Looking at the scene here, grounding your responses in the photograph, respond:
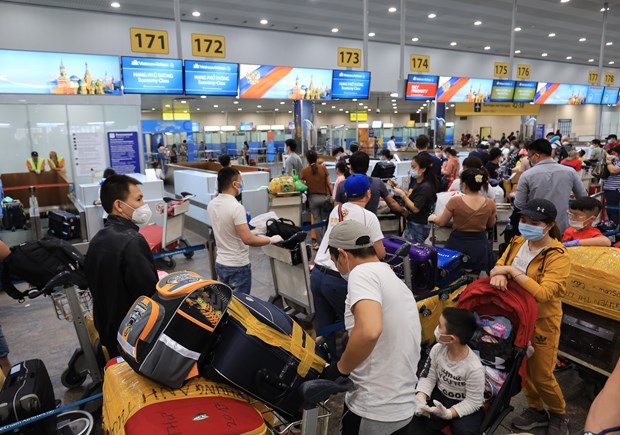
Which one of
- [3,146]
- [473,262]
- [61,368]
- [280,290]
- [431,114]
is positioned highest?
[431,114]

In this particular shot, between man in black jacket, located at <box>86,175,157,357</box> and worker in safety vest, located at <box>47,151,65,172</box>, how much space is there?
8.14 m

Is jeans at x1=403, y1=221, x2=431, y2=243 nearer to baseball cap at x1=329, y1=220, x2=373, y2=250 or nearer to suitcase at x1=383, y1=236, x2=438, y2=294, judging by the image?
suitcase at x1=383, y1=236, x2=438, y2=294

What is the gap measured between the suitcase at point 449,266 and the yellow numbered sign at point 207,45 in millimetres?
8157

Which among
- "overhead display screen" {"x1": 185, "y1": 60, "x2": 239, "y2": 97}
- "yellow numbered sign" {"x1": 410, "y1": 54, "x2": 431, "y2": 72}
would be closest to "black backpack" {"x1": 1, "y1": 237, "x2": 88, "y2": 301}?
"overhead display screen" {"x1": 185, "y1": 60, "x2": 239, "y2": 97}

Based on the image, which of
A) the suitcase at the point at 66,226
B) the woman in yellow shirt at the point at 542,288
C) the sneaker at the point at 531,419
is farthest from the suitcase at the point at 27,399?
the suitcase at the point at 66,226

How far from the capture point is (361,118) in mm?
32219

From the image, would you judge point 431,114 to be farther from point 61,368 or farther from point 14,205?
point 61,368

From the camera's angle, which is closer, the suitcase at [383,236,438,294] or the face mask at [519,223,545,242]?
the face mask at [519,223,545,242]

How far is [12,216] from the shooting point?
797 cm

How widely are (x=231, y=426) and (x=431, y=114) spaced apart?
16296 millimetres

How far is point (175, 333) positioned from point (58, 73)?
9.88 metres

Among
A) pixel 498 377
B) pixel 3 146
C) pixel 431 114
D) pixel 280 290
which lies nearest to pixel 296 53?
pixel 431 114

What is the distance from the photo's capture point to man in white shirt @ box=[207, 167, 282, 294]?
368 cm

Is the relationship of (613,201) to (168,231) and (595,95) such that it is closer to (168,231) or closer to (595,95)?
(168,231)
